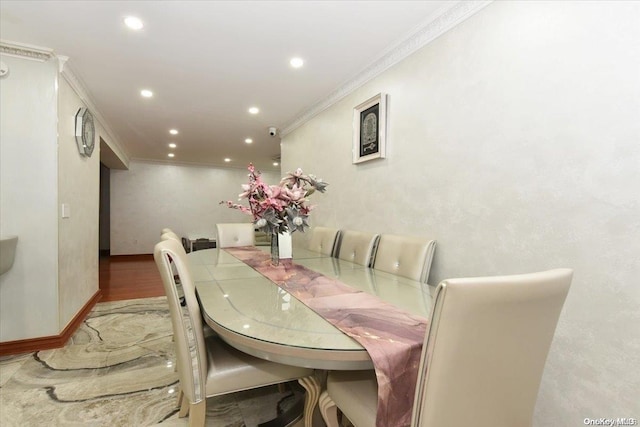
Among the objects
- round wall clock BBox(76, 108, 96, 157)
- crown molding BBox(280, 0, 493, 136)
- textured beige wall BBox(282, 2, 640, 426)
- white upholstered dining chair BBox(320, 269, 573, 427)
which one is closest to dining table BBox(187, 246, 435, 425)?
white upholstered dining chair BBox(320, 269, 573, 427)

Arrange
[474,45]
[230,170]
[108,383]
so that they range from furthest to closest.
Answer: [230,170]
[108,383]
[474,45]

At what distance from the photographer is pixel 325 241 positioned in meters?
2.92

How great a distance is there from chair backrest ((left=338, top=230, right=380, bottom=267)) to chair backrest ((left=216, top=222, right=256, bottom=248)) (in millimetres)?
1180

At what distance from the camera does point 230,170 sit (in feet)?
27.1

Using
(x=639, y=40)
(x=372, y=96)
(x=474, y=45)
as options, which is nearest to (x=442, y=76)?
(x=474, y=45)

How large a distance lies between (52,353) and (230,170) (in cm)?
637

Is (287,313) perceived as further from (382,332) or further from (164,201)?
(164,201)

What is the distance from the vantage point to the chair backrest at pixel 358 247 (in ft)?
7.45

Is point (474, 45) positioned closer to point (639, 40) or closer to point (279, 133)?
point (639, 40)

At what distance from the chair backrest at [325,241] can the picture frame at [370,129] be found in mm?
724

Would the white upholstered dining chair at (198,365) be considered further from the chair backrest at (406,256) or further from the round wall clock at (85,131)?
the round wall clock at (85,131)

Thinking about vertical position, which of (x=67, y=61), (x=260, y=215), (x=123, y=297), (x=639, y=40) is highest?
(x=67, y=61)

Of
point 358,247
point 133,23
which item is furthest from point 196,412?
point 133,23

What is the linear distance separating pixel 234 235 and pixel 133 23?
205 cm
